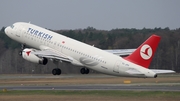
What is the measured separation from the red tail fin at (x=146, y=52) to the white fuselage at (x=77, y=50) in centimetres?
66

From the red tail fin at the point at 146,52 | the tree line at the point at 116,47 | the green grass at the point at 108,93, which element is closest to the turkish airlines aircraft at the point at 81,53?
the red tail fin at the point at 146,52

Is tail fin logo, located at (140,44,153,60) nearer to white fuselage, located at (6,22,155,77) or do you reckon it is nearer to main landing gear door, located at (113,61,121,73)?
white fuselage, located at (6,22,155,77)

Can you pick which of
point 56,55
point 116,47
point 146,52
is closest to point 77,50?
point 56,55

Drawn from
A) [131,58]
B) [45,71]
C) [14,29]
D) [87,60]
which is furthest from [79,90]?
[45,71]

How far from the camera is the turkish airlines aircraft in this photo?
81.4 m

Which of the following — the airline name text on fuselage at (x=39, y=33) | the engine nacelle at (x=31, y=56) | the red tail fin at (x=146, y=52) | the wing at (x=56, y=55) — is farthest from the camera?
the airline name text on fuselage at (x=39, y=33)

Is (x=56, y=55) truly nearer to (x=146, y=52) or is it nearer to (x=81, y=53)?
(x=81, y=53)

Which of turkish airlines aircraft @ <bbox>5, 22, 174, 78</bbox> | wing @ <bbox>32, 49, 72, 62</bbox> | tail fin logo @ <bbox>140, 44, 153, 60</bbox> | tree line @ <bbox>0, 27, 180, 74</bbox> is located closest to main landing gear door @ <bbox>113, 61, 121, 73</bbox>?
turkish airlines aircraft @ <bbox>5, 22, 174, 78</bbox>

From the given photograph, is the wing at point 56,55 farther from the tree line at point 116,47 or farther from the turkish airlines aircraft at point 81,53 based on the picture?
the tree line at point 116,47

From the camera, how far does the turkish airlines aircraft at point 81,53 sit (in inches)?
3206

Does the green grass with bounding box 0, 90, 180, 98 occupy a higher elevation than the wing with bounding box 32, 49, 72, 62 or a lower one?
lower

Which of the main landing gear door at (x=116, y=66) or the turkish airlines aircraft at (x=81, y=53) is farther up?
the turkish airlines aircraft at (x=81, y=53)

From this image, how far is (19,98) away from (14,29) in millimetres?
20856

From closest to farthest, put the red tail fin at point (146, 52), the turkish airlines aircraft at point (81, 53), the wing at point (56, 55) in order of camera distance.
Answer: the red tail fin at point (146, 52) < the turkish airlines aircraft at point (81, 53) < the wing at point (56, 55)
